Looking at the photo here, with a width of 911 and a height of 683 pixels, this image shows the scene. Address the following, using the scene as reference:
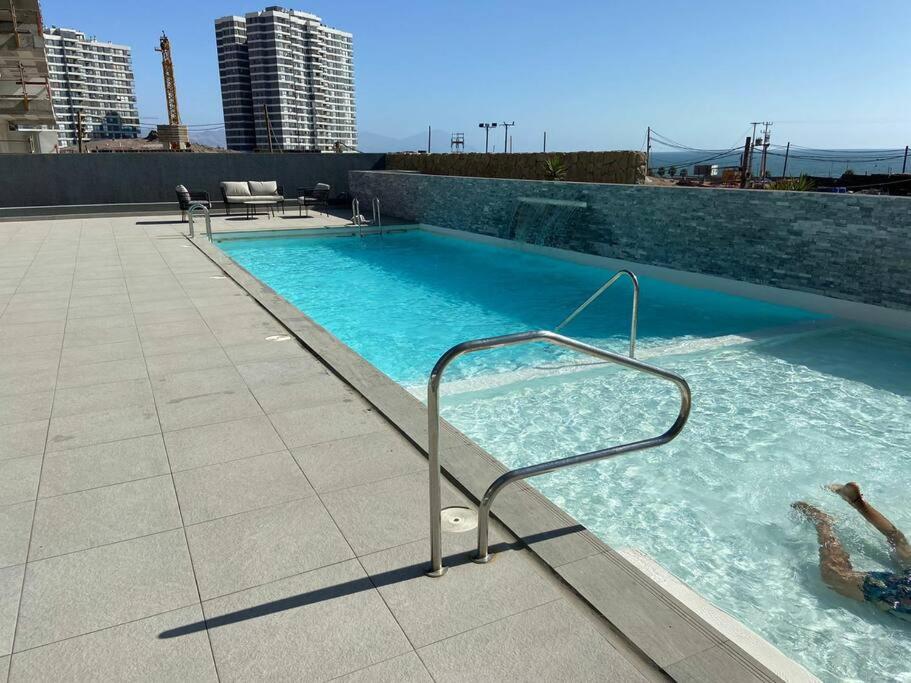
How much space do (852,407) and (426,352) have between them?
180 inches

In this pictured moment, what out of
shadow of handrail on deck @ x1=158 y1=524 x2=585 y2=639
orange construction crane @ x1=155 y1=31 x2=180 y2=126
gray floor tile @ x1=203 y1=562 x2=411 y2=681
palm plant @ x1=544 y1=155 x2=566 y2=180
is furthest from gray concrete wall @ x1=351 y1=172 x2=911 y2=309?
orange construction crane @ x1=155 y1=31 x2=180 y2=126

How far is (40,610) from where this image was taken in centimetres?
228

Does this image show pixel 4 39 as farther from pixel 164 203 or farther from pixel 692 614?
pixel 692 614

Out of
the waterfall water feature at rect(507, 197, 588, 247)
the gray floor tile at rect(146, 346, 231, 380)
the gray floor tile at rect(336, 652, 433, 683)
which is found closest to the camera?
the gray floor tile at rect(336, 652, 433, 683)

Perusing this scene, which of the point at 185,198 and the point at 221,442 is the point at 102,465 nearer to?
the point at 221,442

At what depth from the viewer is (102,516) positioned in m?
2.91

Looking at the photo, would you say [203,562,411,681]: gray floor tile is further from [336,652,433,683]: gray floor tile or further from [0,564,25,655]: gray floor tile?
[0,564,25,655]: gray floor tile

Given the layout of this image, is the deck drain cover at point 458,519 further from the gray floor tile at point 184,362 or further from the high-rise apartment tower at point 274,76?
the high-rise apartment tower at point 274,76

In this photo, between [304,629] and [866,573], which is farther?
[866,573]

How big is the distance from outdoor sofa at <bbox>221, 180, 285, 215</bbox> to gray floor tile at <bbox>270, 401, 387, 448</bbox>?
14316 millimetres

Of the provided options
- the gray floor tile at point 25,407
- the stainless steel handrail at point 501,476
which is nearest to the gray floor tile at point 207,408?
the gray floor tile at point 25,407

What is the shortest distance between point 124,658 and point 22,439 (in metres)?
2.33

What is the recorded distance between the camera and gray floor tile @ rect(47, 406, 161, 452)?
3.72 metres

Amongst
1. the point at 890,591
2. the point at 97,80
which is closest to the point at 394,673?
the point at 890,591
